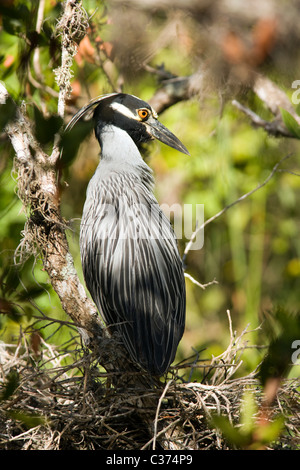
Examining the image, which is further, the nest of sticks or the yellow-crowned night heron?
the yellow-crowned night heron

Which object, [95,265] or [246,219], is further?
[246,219]

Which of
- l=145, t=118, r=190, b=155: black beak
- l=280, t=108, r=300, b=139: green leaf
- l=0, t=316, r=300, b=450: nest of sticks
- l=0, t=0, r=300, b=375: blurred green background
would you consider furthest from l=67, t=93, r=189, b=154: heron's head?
l=0, t=316, r=300, b=450: nest of sticks

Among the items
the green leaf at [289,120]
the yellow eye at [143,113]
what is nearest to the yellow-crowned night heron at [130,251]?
the yellow eye at [143,113]

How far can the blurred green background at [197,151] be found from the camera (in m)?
1.81

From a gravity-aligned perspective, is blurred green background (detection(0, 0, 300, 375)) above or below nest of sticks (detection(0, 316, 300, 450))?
above

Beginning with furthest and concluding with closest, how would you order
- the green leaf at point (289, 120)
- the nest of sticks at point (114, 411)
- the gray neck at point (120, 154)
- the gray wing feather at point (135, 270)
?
the gray neck at point (120, 154)
the gray wing feather at point (135, 270)
the nest of sticks at point (114, 411)
the green leaf at point (289, 120)

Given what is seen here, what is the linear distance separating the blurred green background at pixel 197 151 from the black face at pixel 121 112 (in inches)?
7.9

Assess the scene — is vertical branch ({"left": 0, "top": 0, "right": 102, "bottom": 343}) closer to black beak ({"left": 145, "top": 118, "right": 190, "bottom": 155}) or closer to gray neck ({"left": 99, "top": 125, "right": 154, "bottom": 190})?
gray neck ({"left": 99, "top": 125, "right": 154, "bottom": 190})

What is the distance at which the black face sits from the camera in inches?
82.7

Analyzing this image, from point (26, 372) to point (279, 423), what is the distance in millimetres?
1084

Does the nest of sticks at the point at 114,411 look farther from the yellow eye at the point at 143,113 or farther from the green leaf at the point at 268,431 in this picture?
the yellow eye at the point at 143,113

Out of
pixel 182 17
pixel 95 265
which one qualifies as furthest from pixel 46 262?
pixel 182 17

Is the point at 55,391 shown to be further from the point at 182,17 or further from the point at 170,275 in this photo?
the point at 182,17

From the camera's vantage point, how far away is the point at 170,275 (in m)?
1.86
